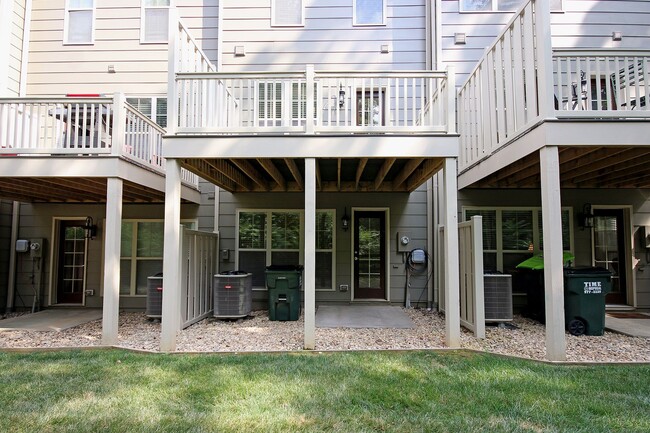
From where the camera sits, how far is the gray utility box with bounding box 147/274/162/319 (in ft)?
19.9

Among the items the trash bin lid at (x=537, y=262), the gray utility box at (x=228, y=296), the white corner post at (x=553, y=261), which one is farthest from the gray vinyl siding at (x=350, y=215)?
the white corner post at (x=553, y=261)

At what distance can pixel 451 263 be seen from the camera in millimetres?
4633

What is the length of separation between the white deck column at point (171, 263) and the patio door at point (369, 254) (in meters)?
3.67

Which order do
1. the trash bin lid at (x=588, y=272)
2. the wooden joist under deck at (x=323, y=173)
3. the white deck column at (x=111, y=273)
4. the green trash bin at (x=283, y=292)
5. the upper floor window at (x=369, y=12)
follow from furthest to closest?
the upper floor window at (x=369, y=12)
the green trash bin at (x=283, y=292)
the wooden joist under deck at (x=323, y=173)
the trash bin lid at (x=588, y=272)
the white deck column at (x=111, y=273)

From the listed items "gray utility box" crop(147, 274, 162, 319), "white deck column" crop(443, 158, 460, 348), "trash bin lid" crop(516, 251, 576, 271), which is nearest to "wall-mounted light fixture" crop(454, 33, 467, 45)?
"white deck column" crop(443, 158, 460, 348)

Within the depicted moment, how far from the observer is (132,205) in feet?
24.5

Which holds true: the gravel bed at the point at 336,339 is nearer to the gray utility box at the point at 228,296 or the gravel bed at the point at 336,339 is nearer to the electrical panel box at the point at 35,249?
the gray utility box at the point at 228,296

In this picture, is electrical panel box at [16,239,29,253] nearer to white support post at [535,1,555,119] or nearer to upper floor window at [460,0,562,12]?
white support post at [535,1,555,119]

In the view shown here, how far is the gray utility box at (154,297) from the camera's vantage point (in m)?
6.06

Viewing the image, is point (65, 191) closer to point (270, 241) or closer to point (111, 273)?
point (111, 273)

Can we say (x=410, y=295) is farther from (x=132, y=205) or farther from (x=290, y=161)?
(x=132, y=205)

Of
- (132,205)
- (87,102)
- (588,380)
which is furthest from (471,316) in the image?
(132,205)

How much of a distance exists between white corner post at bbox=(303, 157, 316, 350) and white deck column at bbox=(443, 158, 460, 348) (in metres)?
1.66

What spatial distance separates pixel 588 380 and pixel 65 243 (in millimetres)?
8828
